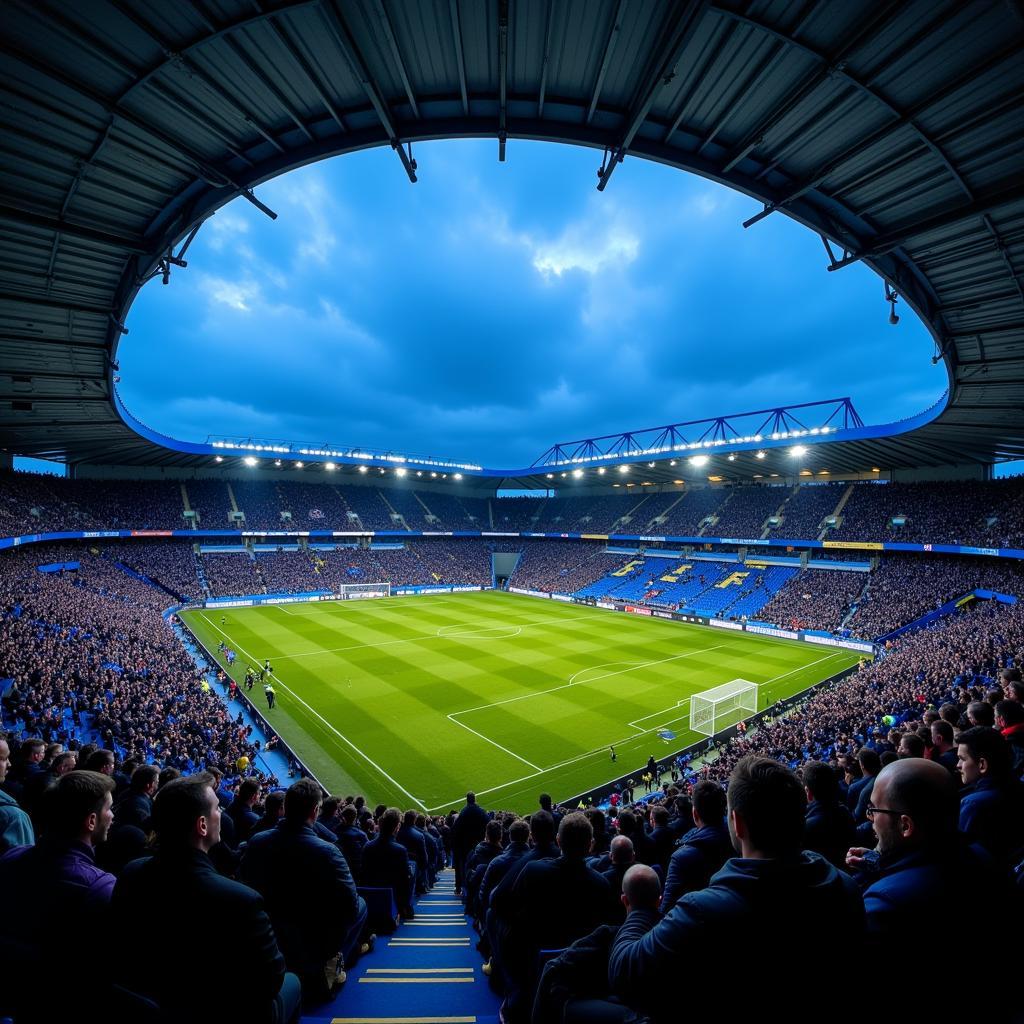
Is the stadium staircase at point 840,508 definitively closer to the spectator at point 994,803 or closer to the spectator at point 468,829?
the spectator at point 468,829

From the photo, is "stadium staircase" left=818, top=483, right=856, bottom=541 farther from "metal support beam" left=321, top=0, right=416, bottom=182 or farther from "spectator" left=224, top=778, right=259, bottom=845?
"spectator" left=224, top=778, right=259, bottom=845

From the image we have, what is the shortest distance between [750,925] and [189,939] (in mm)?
2177

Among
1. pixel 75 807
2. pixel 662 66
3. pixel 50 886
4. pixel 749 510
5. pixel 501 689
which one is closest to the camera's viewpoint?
pixel 50 886

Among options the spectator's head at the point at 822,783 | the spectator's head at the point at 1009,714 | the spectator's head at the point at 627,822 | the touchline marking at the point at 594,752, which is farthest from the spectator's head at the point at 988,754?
the touchline marking at the point at 594,752

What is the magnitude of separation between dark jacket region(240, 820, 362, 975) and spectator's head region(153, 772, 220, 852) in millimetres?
1283

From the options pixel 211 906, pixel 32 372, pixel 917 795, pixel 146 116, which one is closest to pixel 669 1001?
pixel 917 795

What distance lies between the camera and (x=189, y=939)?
2115mm

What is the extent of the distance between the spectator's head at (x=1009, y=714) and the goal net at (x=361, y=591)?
5415cm

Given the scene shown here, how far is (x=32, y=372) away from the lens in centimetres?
2020

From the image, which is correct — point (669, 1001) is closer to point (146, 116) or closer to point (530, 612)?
point (146, 116)

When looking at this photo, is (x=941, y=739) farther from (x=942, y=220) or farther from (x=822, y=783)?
(x=942, y=220)

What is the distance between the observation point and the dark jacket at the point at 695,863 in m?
3.63

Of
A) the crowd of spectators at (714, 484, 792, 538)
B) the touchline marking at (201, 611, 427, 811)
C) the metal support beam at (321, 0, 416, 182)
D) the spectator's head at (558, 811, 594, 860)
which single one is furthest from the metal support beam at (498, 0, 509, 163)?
the crowd of spectators at (714, 484, 792, 538)

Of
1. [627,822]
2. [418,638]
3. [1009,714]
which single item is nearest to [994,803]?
[1009,714]
